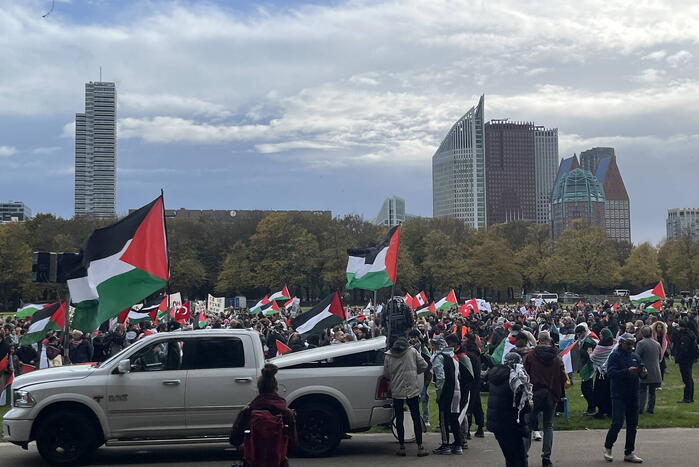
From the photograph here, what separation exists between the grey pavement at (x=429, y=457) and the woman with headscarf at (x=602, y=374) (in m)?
1.29

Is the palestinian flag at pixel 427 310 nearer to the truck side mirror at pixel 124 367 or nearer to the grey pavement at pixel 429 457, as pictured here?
the grey pavement at pixel 429 457

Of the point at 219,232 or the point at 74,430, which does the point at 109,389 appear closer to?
the point at 74,430

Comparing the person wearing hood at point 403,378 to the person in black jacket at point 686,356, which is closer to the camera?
the person wearing hood at point 403,378

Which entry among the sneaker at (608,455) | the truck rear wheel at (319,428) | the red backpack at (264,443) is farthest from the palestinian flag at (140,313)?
the red backpack at (264,443)

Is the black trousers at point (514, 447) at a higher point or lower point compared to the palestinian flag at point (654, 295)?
lower

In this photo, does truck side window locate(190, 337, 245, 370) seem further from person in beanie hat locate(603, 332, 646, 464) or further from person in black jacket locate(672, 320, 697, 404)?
person in black jacket locate(672, 320, 697, 404)

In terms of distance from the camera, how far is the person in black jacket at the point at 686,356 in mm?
16812

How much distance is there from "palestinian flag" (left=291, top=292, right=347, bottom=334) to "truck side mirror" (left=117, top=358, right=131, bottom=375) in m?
9.68

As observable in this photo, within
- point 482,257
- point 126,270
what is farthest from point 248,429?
point 482,257

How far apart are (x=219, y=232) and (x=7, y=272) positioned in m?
25.6

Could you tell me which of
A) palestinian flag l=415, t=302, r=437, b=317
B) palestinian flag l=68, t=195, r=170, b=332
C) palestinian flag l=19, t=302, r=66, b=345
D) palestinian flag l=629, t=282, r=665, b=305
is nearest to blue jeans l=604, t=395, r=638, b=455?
palestinian flag l=68, t=195, r=170, b=332

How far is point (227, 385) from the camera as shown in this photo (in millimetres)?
11352

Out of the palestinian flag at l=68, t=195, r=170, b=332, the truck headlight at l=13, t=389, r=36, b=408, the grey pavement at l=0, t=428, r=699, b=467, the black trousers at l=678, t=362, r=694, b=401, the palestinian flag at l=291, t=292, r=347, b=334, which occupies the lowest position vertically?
the grey pavement at l=0, t=428, r=699, b=467

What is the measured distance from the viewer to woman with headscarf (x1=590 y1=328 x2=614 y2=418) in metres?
14.4
